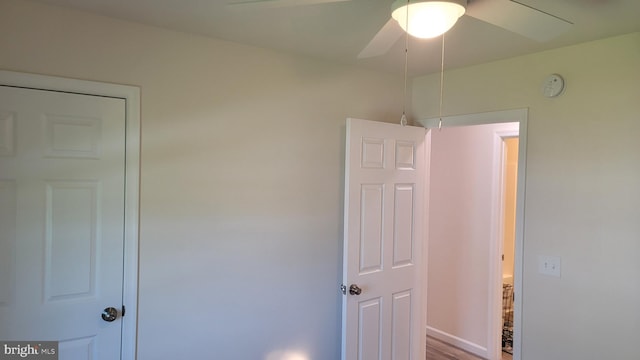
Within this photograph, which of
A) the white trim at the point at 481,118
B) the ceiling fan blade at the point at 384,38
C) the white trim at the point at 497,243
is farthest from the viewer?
the white trim at the point at 497,243

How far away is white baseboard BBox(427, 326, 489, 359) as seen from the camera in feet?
11.3

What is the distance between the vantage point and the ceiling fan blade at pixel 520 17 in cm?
119

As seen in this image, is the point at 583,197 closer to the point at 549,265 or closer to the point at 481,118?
the point at 549,265

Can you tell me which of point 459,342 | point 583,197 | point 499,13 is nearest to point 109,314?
point 499,13

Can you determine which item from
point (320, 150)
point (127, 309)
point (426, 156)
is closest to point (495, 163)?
point (426, 156)

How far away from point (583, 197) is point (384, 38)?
1466 millimetres

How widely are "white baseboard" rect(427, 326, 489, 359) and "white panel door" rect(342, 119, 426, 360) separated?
0.91 meters

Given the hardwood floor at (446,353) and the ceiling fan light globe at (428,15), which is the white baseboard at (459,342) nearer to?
the hardwood floor at (446,353)

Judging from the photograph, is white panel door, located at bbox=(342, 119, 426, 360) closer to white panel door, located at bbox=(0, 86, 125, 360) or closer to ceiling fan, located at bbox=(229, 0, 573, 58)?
ceiling fan, located at bbox=(229, 0, 573, 58)

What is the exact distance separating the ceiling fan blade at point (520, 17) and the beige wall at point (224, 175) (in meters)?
1.30

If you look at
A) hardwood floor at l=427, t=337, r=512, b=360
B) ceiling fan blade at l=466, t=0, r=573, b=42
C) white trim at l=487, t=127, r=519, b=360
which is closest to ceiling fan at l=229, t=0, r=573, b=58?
ceiling fan blade at l=466, t=0, r=573, b=42

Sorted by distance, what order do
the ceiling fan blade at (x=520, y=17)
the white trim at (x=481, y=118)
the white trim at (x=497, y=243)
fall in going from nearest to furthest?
the ceiling fan blade at (x=520, y=17) < the white trim at (x=481, y=118) < the white trim at (x=497, y=243)

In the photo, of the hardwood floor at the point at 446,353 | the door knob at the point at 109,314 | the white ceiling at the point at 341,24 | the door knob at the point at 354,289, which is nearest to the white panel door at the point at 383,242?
the door knob at the point at 354,289

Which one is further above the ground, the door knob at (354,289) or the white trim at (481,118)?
the white trim at (481,118)
